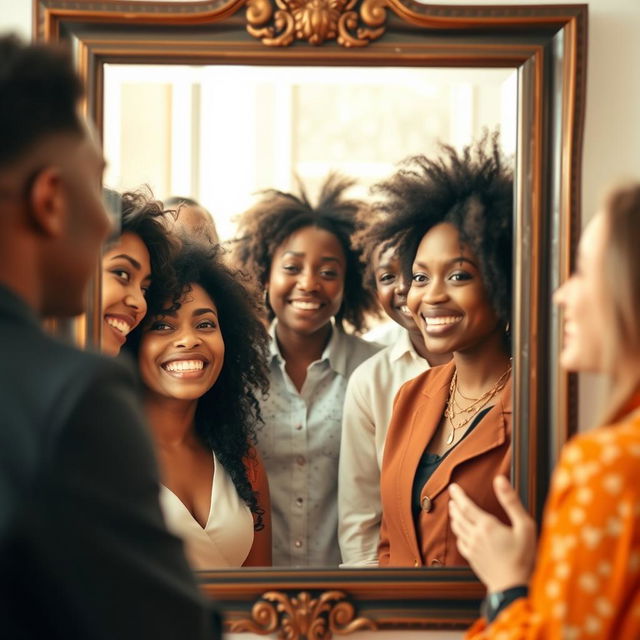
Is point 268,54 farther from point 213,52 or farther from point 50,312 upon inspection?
point 50,312

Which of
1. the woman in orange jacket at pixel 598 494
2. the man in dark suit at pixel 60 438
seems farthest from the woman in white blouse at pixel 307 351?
the man in dark suit at pixel 60 438

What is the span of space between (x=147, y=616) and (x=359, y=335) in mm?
979

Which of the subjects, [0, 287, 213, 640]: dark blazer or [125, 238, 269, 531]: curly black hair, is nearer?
[0, 287, 213, 640]: dark blazer

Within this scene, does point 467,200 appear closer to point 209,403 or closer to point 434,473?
point 434,473

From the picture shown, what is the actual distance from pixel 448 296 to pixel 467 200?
0.18 meters

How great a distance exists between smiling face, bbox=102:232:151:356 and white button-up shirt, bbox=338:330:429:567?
43 centimetres

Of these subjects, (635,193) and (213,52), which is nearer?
(635,193)

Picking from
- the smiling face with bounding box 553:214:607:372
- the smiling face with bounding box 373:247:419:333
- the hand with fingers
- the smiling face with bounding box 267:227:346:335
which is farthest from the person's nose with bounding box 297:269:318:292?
the smiling face with bounding box 553:214:607:372

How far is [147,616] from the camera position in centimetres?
92

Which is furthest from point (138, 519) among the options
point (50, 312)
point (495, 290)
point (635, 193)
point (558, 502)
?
point (495, 290)

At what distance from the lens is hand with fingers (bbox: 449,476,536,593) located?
144 cm

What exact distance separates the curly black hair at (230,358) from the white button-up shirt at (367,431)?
0.17 meters

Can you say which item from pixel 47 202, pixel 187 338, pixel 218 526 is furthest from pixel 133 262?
pixel 47 202

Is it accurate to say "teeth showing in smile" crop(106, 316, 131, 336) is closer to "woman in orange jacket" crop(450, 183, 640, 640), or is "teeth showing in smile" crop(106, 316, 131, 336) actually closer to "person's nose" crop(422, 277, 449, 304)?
"person's nose" crop(422, 277, 449, 304)
